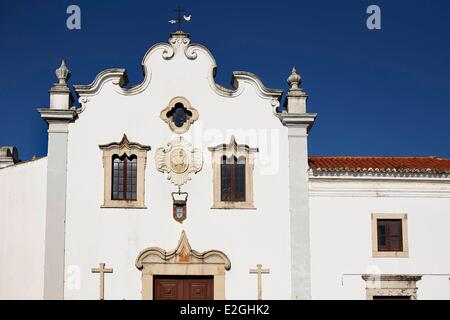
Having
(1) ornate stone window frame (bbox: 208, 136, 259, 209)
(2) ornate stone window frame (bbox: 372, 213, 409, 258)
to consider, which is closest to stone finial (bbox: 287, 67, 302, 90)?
(1) ornate stone window frame (bbox: 208, 136, 259, 209)

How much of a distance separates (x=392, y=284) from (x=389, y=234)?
1.54 meters

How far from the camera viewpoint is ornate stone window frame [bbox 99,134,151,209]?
77.2ft

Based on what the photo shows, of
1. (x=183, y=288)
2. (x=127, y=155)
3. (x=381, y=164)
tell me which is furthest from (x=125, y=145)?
(x=381, y=164)

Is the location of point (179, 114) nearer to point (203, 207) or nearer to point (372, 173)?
point (203, 207)

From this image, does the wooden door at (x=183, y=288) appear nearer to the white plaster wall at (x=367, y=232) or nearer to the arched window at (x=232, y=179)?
the arched window at (x=232, y=179)

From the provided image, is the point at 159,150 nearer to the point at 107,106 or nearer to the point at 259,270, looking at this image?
the point at 107,106

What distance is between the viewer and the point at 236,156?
24.1 m

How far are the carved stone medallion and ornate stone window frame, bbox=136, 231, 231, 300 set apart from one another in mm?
1867

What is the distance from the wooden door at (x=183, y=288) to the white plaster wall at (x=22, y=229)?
3.52 metres

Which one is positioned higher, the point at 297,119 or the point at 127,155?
the point at 297,119

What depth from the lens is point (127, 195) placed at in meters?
23.8
